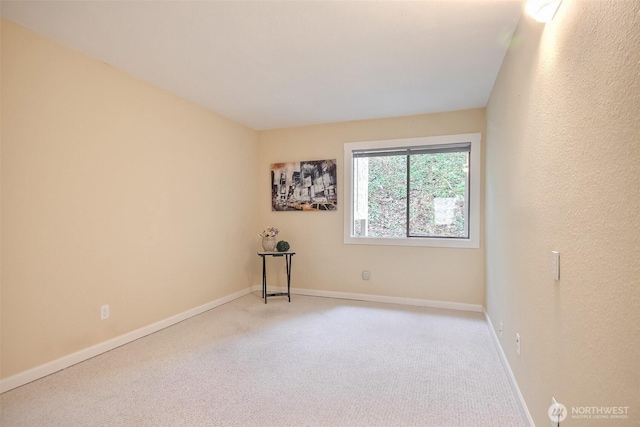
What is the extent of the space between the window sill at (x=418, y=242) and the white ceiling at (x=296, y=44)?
1.60 meters

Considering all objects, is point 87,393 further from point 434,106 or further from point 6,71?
point 434,106

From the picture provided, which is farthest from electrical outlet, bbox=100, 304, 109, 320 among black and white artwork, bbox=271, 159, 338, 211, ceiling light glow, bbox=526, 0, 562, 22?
ceiling light glow, bbox=526, 0, 562, 22

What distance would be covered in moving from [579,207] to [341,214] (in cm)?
328

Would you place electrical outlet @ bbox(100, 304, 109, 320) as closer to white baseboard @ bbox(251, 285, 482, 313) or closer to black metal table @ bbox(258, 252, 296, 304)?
black metal table @ bbox(258, 252, 296, 304)

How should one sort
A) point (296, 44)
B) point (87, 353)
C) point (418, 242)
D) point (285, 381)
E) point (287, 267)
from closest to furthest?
point (285, 381) < point (296, 44) < point (87, 353) < point (418, 242) < point (287, 267)

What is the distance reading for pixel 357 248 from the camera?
4.26m

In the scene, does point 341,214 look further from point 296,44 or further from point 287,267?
point 296,44

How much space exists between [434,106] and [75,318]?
3.98 metres

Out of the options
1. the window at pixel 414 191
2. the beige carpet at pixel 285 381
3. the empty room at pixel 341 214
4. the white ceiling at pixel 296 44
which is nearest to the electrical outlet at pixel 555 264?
the empty room at pixel 341 214

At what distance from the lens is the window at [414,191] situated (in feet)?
12.5

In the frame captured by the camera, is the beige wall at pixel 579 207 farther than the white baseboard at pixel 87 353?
No

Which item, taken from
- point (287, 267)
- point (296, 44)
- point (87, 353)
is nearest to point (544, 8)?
point (296, 44)

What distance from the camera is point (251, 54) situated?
2.47 meters

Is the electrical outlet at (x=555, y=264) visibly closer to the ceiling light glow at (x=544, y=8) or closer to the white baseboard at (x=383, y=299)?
the ceiling light glow at (x=544, y=8)
